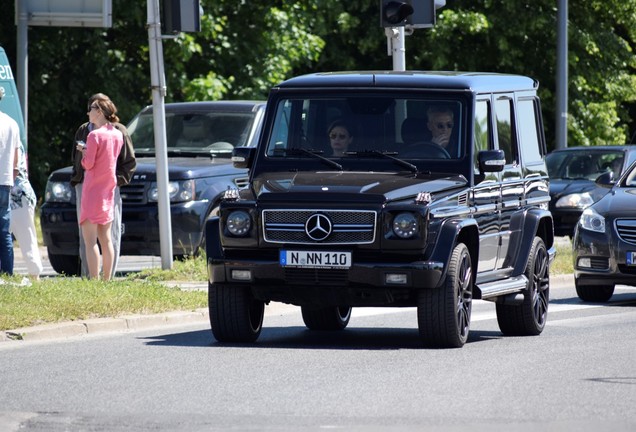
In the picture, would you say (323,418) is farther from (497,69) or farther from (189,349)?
(497,69)

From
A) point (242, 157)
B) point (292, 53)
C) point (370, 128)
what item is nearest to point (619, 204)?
point (370, 128)

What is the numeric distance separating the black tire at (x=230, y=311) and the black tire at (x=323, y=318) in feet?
4.63

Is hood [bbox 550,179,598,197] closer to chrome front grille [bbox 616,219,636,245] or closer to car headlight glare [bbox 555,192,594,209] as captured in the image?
car headlight glare [bbox 555,192,594,209]

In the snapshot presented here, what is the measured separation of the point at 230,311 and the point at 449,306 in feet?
5.14

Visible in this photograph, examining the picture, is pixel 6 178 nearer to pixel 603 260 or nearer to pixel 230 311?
pixel 230 311

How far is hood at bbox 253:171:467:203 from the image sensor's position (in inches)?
444

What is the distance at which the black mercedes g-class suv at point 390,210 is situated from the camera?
1120 cm

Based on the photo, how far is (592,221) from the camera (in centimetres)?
1670

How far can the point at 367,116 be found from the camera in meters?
12.4

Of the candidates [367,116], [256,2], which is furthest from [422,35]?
[367,116]

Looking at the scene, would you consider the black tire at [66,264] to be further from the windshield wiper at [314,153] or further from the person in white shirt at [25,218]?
the windshield wiper at [314,153]

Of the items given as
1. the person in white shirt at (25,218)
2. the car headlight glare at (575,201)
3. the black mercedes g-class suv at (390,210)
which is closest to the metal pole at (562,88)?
the car headlight glare at (575,201)

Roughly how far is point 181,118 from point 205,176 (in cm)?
148

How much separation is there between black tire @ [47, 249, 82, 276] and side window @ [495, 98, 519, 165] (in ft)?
22.6
